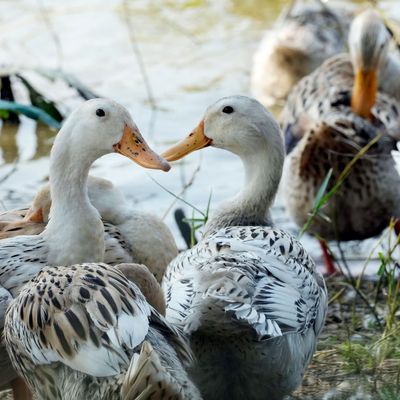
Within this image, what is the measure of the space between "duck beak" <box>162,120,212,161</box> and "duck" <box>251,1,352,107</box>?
4759 mm

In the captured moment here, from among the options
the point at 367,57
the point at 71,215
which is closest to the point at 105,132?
the point at 71,215

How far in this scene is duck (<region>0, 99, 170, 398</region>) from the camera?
5.60 metres

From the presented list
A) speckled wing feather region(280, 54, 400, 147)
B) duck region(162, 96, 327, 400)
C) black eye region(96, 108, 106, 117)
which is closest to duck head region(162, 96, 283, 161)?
duck region(162, 96, 327, 400)

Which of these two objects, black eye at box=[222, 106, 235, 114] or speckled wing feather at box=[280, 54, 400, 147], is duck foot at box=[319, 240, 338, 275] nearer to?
speckled wing feather at box=[280, 54, 400, 147]

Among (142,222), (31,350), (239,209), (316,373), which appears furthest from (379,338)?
(31,350)

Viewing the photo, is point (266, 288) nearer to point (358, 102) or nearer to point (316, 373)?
point (316, 373)

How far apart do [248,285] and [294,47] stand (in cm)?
704

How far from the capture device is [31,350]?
15.4 ft

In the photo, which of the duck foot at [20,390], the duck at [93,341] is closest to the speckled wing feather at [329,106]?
the duck foot at [20,390]

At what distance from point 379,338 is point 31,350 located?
83.9 inches

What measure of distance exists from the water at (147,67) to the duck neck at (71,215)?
2.42m

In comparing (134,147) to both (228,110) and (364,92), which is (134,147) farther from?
(364,92)

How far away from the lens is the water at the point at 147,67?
9.11 meters

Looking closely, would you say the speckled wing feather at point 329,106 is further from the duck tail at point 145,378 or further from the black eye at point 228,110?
the duck tail at point 145,378
